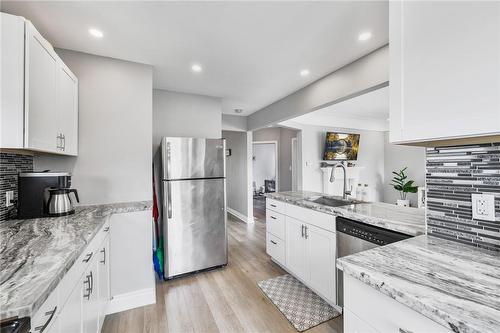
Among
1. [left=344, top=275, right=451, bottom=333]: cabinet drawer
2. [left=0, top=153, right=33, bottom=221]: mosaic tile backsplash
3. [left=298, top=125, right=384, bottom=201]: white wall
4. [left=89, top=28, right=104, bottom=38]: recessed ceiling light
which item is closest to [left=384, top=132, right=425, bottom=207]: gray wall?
[left=298, top=125, right=384, bottom=201]: white wall

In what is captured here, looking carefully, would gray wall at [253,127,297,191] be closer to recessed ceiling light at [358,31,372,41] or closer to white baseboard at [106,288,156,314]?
recessed ceiling light at [358,31,372,41]

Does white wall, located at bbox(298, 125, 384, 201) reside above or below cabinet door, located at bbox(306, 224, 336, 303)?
above

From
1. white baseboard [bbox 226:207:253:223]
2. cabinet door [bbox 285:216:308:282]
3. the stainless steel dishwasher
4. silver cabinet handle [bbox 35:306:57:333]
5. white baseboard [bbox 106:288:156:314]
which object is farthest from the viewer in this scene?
white baseboard [bbox 226:207:253:223]

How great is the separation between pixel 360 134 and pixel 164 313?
239 inches

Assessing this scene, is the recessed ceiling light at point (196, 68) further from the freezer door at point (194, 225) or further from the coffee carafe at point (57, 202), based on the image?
the coffee carafe at point (57, 202)

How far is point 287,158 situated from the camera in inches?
256

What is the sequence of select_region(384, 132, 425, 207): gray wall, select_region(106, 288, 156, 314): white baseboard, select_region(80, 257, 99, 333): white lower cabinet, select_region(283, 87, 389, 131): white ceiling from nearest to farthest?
select_region(80, 257, 99, 333): white lower cabinet, select_region(106, 288, 156, 314): white baseboard, select_region(283, 87, 389, 131): white ceiling, select_region(384, 132, 425, 207): gray wall

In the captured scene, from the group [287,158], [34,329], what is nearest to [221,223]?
[34,329]

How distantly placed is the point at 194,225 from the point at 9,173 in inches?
65.5

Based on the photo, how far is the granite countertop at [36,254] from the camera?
26.5 inches

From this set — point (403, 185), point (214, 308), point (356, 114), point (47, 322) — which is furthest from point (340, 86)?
point (403, 185)

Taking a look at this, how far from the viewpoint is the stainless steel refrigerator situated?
2527 mm

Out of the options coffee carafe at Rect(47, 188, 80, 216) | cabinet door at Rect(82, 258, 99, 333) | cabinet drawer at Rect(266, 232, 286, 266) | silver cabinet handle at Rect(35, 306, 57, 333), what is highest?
coffee carafe at Rect(47, 188, 80, 216)

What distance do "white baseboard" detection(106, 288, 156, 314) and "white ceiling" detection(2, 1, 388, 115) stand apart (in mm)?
2388
